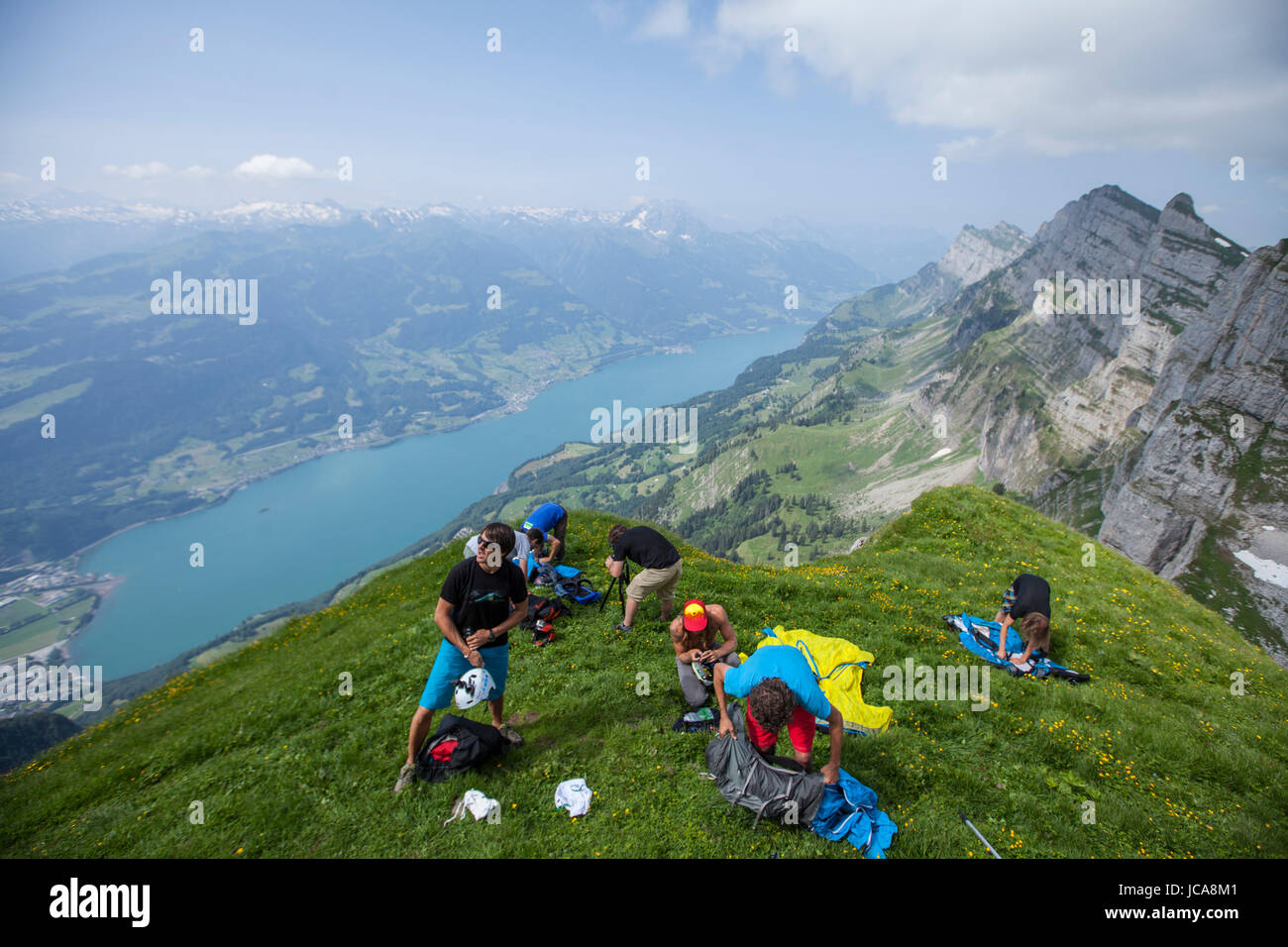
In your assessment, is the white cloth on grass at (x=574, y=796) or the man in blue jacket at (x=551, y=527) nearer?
the white cloth on grass at (x=574, y=796)

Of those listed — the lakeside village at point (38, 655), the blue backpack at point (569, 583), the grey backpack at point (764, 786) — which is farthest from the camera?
the lakeside village at point (38, 655)

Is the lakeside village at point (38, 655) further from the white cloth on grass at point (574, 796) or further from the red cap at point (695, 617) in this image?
the red cap at point (695, 617)

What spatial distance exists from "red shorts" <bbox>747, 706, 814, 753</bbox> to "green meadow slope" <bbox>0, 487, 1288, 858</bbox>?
1.15m

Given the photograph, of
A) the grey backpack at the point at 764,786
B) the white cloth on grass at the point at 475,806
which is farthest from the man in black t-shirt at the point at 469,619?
the grey backpack at the point at 764,786

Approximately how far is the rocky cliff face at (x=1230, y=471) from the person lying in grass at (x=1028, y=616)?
10005cm

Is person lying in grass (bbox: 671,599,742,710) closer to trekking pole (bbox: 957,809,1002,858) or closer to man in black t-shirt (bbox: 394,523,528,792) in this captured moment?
man in black t-shirt (bbox: 394,523,528,792)

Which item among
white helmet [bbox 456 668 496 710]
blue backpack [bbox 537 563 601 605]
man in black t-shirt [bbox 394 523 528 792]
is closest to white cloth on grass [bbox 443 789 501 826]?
man in black t-shirt [bbox 394 523 528 792]

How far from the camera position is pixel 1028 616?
14.2 m

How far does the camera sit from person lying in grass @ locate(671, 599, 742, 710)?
1047cm

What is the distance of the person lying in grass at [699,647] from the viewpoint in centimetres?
1047

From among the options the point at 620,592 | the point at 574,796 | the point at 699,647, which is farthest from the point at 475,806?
the point at 620,592

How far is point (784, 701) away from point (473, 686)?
17.7ft
